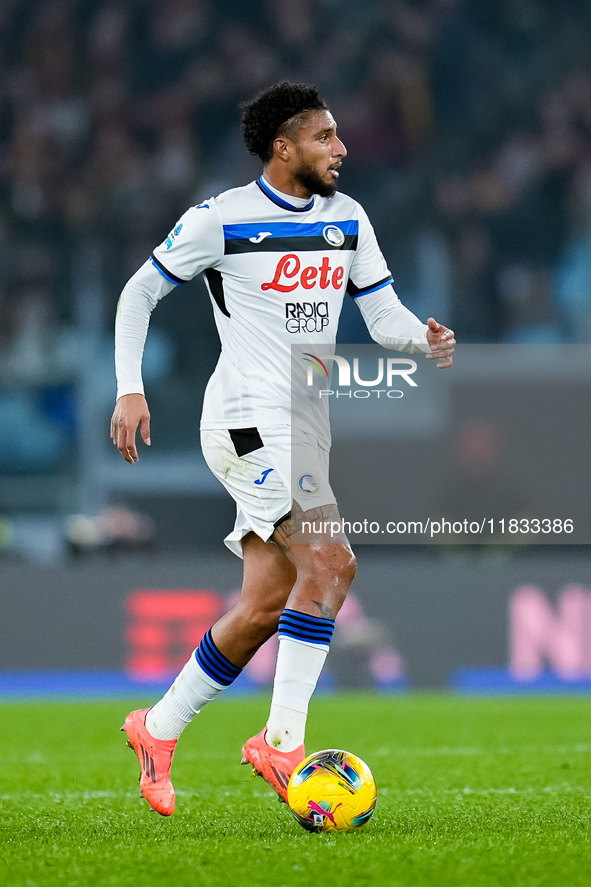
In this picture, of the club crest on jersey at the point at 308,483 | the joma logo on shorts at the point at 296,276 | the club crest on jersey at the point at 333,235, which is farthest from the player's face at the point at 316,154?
the club crest on jersey at the point at 308,483

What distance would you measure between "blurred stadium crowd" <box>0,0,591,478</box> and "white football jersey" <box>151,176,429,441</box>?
7.51 meters

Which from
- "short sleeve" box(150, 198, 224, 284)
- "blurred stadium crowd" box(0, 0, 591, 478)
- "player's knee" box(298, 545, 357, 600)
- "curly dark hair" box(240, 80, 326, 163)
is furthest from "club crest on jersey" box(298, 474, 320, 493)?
"blurred stadium crowd" box(0, 0, 591, 478)

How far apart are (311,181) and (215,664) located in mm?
1434

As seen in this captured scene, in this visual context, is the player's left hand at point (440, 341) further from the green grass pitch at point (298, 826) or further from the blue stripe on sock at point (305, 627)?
the green grass pitch at point (298, 826)

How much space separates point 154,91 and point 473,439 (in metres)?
5.68

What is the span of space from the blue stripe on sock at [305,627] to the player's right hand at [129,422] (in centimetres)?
61

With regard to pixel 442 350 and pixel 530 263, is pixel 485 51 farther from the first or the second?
pixel 442 350

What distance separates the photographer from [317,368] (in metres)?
3.59

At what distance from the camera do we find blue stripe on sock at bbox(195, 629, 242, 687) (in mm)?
3549

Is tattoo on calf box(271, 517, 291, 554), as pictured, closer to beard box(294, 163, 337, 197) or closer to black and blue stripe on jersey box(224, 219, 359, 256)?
black and blue stripe on jersey box(224, 219, 359, 256)

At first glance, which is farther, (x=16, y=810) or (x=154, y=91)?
(x=154, y=91)

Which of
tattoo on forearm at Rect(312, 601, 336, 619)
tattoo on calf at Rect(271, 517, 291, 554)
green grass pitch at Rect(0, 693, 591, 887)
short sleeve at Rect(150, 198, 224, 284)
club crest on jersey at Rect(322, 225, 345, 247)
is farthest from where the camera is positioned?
club crest on jersey at Rect(322, 225, 345, 247)

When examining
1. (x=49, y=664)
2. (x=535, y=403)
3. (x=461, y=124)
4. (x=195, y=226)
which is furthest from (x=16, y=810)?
(x=461, y=124)

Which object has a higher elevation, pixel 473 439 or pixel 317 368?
pixel 317 368
